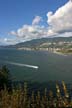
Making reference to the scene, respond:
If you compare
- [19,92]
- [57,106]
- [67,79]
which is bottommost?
[67,79]

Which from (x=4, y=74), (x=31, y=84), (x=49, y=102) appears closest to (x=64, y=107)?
(x=49, y=102)

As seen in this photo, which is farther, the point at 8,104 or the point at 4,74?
the point at 4,74

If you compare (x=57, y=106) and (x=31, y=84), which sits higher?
(x=57, y=106)

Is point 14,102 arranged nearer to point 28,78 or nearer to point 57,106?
point 57,106

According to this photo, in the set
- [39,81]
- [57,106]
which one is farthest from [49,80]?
[57,106]

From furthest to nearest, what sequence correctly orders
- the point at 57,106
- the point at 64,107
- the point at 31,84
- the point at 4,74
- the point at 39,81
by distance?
the point at 39,81 → the point at 31,84 → the point at 4,74 → the point at 57,106 → the point at 64,107

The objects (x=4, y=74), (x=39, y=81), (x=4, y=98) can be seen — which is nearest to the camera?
(x=4, y=98)

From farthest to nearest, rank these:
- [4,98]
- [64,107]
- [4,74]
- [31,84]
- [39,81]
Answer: [39,81]
[31,84]
[4,74]
[4,98]
[64,107]

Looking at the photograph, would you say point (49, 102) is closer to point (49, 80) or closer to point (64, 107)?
point (64, 107)

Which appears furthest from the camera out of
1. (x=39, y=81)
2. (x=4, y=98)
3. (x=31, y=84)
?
(x=39, y=81)
